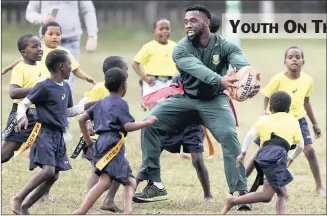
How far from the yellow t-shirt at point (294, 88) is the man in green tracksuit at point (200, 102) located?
1349 millimetres

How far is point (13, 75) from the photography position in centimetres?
1061

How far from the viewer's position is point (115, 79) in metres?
9.20

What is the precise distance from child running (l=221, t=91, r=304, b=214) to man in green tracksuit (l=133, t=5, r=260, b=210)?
382 millimetres

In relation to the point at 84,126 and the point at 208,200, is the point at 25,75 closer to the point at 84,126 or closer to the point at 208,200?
the point at 84,126

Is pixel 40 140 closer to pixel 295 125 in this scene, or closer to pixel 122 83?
pixel 122 83

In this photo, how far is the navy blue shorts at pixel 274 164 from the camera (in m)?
9.53

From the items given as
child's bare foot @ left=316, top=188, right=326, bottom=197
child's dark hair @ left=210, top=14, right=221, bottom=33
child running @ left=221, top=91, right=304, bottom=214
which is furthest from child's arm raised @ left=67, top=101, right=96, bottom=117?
child's bare foot @ left=316, top=188, right=326, bottom=197

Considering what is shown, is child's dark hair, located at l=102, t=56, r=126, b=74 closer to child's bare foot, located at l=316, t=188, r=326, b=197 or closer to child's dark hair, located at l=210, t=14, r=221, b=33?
child's dark hair, located at l=210, t=14, r=221, b=33

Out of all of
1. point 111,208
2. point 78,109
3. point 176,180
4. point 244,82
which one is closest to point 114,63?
point 78,109

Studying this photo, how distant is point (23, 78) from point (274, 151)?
2678 millimetres

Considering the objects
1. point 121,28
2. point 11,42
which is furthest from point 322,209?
point 121,28

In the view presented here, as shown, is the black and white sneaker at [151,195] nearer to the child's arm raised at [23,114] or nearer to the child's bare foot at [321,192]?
the child's arm raised at [23,114]

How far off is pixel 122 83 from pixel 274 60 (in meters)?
22.5

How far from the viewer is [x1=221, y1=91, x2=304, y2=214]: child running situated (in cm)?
950
